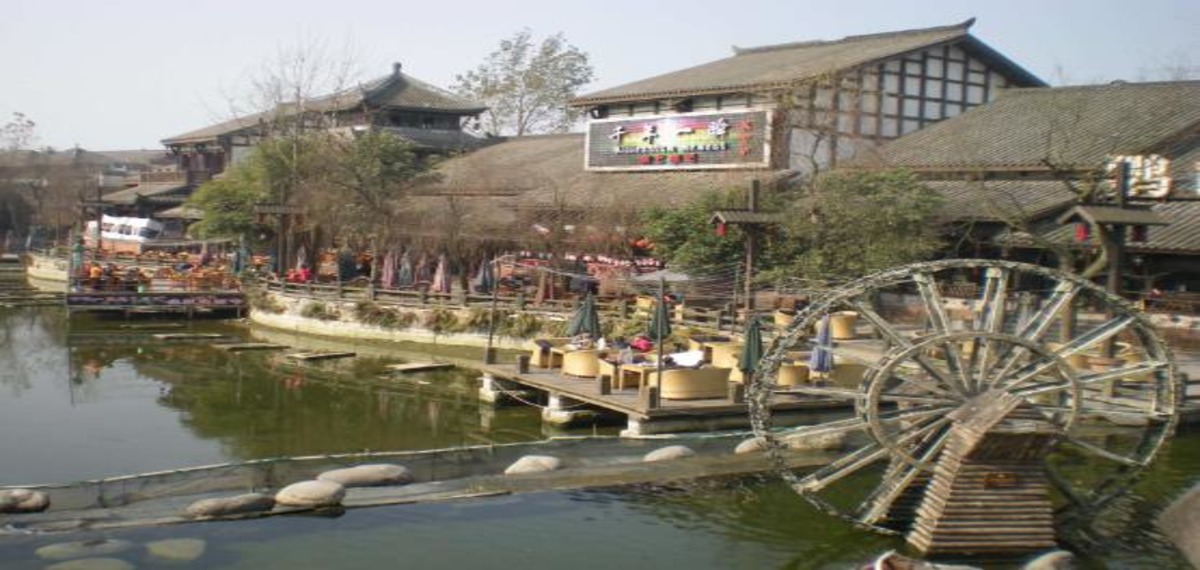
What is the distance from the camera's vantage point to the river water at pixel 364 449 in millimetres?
12703

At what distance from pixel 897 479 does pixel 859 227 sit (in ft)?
46.5

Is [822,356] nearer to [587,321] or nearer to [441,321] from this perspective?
[587,321]

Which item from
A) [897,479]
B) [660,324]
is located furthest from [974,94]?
[897,479]

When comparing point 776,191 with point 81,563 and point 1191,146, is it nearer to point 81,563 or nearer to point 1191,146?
point 1191,146

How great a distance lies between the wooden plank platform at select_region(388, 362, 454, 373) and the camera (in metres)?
26.2

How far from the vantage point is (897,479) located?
42.9ft

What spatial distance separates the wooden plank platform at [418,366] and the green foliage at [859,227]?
25.1 ft

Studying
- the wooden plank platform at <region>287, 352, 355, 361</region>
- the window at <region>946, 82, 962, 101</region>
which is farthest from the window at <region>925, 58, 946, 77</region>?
the wooden plank platform at <region>287, 352, 355, 361</region>

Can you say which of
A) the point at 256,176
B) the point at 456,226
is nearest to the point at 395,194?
the point at 456,226

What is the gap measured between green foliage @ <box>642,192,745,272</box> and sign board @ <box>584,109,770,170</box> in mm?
4043

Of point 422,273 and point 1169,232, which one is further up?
point 1169,232

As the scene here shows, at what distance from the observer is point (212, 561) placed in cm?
1187

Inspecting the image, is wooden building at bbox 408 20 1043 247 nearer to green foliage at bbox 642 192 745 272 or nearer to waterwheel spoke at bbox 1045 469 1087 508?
green foliage at bbox 642 192 745 272

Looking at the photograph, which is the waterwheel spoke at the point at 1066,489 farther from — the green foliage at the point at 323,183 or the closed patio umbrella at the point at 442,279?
the green foliage at the point at 323,183
